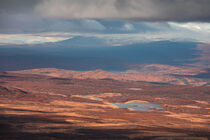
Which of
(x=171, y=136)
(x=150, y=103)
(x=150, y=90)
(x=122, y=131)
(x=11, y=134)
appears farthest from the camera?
(x=150, y=90)

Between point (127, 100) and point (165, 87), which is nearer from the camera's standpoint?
point (127, 100)

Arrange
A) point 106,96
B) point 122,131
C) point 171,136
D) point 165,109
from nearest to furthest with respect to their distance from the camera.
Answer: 1. point 171,136
2. point 122,131
3. point 165,109
4. point 106,96

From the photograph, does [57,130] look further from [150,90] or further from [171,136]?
[150,90]

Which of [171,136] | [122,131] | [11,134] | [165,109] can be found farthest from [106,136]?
[165,109]

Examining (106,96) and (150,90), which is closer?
(106,96)

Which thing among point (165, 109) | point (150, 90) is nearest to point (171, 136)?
point (165, 109)

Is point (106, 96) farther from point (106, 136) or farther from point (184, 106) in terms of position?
point (106, 136)

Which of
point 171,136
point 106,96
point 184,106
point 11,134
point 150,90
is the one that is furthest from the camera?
point 150,90

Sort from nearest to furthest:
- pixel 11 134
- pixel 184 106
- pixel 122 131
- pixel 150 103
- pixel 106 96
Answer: pixel 11 134 < pixel 122 131 < pixel 184 106 < pixel 150 103 < pixel 106 96
